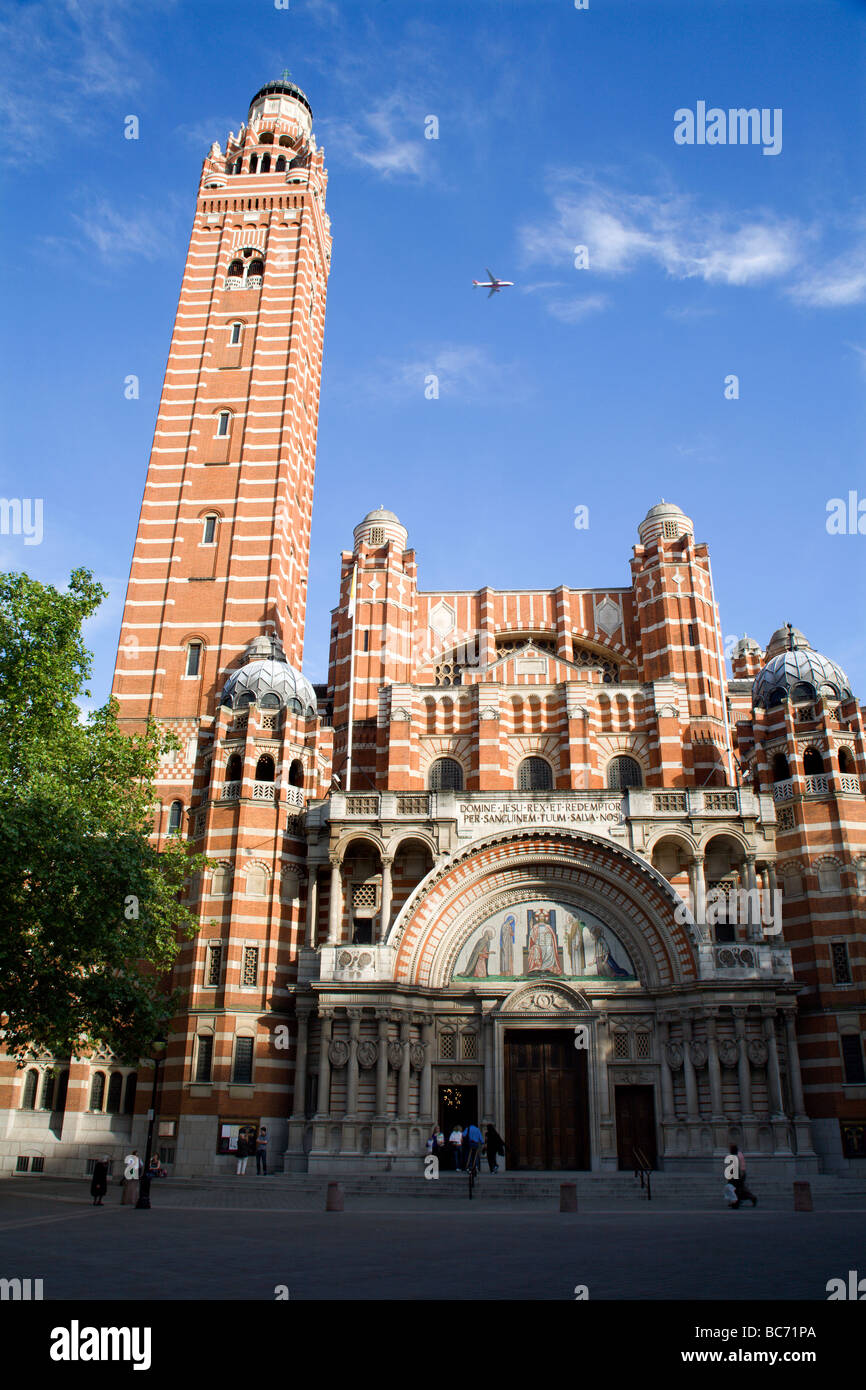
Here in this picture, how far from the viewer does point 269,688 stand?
1580 inches

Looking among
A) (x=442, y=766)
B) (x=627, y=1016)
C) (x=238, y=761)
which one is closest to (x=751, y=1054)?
(x=627, y=1016)

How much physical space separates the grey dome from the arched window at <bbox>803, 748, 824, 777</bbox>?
749 inches

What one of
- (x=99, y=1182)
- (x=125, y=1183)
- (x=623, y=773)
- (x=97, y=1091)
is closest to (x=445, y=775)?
(x=623, y=773)

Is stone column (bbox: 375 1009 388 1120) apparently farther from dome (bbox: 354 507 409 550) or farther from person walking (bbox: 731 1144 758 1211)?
dome (bbox: 354 507 409 550)

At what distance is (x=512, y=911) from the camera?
35.5m

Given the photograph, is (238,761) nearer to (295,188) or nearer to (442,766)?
(442,766)

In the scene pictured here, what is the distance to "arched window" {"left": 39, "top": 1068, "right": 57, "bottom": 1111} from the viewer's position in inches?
1476

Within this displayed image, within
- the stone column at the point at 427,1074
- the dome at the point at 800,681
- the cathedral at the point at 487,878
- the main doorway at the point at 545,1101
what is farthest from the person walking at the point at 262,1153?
the dome at the point at 800,681

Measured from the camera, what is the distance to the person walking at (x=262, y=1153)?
103ft

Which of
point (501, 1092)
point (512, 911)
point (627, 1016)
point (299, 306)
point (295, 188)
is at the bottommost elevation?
point (501, 1092)

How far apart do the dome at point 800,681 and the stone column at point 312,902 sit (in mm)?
18774

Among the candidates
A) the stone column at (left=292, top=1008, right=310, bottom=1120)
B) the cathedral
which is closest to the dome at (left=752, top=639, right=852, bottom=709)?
the cathedral

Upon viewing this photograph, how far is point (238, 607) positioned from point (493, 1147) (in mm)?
25211
